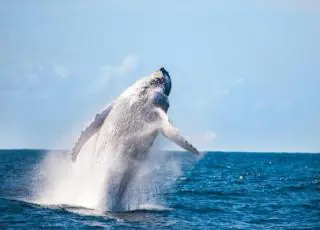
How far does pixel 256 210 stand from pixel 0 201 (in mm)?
7779

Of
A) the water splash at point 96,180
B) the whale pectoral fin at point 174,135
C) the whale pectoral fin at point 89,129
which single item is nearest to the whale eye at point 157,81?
the whale pectoral fin at point 174,135

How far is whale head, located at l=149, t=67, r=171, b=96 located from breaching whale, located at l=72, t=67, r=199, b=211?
0.26 ft

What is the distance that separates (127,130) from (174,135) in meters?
1.38

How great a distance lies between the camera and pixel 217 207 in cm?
2070

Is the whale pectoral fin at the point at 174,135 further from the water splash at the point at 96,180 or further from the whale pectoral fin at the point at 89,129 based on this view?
the whale pectoral fin at the point at 89,129

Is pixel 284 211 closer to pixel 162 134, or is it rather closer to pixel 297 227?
pixel 297 227

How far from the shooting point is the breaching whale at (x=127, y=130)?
16.8 m

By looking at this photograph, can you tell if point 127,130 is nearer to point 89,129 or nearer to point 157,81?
point 89,129

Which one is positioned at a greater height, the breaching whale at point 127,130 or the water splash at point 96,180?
the breaching whale at point 127,130

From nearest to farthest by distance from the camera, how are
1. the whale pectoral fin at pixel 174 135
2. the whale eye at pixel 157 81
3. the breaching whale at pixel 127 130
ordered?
the whale pectoral fin at pixel 174 135 → the breaching whale at pixel 127 130 → the whale eye at pixel 157 81

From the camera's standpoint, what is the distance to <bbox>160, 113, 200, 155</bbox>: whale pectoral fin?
52.0 ft

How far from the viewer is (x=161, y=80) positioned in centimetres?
1762

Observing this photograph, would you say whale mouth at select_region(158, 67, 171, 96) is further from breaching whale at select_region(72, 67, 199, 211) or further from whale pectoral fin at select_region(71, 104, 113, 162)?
whale pectoral fin at select_region(71, 104, 113, 162)

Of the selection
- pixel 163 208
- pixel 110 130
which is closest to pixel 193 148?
pixel 110 130
